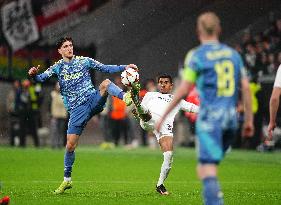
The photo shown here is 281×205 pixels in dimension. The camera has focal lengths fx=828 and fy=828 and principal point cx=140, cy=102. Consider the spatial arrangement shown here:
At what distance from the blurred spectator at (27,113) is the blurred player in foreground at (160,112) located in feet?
53.2

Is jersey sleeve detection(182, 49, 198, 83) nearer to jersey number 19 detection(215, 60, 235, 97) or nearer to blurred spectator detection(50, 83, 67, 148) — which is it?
jersey number 19 detection(215, 60, 235, 97)

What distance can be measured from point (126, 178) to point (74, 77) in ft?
13.1

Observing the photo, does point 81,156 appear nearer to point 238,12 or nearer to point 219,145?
point 238,12

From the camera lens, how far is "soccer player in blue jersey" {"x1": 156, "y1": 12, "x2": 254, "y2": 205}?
861cm

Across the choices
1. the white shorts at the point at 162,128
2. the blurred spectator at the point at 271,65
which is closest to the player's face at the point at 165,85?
the white shorts at the point at 162,128

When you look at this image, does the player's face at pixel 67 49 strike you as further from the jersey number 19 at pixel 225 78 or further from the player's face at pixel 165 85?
the jersey number 19 at pixel 225 78

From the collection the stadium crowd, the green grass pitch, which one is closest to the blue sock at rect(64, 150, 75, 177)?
the green grass pitch

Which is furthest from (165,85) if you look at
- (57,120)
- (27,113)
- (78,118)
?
(27,113)

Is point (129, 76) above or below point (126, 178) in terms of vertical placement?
above

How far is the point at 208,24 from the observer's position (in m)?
8.52

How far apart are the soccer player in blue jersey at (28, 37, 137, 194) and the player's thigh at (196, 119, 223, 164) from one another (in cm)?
487

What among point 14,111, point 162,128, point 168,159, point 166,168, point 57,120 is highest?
point 14,111

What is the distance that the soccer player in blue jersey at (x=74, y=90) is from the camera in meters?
13.5

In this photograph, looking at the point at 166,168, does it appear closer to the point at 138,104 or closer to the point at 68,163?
the point at 138,104
